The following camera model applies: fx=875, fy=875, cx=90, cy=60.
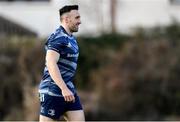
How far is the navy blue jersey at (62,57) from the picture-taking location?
8906mm

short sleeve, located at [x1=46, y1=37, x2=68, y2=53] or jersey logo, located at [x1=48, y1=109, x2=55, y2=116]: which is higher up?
short sleeve, located at [x1=46, y1=37, x2=68, y2=53]

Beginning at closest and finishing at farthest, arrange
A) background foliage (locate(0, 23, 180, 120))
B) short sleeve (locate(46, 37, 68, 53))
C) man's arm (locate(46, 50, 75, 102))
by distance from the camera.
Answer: man's arm (locate(46, 50, 75, 102)), short sleeve (locate(46, 37, 68, 53)), background foliage (locate(0, 23, 180, 120))

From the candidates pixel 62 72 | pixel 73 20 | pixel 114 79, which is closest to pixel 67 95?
pixel 62 72

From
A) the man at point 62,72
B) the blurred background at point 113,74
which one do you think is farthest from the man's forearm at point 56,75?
the blurred background at point 113,74

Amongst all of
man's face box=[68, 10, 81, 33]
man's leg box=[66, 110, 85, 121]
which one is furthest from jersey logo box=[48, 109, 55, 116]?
man's face box=[68, 10, 81, 33]

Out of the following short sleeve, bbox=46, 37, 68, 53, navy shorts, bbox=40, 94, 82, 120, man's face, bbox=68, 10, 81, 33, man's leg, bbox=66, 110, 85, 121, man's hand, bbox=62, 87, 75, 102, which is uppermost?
man's face, bbox=68, 10, 81, 33

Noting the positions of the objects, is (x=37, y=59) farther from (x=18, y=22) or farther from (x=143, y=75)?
(x=18, y=22)

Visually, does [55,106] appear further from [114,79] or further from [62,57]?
[114,79]

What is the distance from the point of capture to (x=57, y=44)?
8883mm

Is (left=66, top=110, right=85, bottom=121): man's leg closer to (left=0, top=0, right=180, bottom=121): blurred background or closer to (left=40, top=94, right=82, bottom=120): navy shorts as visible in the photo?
(left=40, top=94, right=82, bottom=120): navy shorts

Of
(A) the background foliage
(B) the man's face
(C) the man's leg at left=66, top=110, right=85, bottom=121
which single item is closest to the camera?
(B) the man's face

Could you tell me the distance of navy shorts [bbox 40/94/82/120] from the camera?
9.08 m

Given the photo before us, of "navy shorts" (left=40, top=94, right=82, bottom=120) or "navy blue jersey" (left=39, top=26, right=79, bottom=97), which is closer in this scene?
"navy blue jersey" (left=39, top=26, right=79, bottom=97)

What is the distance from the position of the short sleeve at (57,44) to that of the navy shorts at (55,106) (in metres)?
0.53
